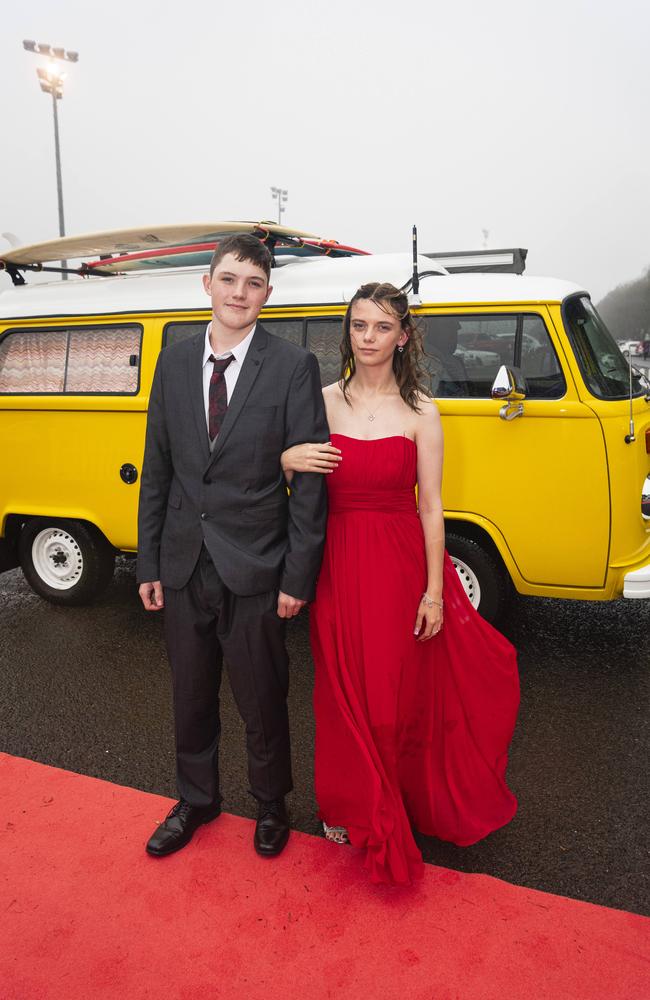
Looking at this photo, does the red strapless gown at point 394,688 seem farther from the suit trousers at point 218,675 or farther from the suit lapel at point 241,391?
the suit lapel at point 241,391

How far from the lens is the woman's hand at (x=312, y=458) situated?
2446 mm

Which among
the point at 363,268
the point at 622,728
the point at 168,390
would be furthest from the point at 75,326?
the point at 622,728

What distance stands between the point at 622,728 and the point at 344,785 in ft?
5.65

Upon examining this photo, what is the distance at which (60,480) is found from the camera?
4.97m

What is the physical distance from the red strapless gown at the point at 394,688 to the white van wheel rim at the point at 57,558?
3.04 meters

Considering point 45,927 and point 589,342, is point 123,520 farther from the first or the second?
point 589,342

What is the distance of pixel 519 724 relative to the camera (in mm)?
3760

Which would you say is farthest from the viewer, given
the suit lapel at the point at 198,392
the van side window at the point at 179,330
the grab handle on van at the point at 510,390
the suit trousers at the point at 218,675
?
the van side window at the point at 179,330

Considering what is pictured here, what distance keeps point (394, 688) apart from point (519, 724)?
1435mm

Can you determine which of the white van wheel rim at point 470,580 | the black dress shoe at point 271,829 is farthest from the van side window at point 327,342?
the black dress shoe at point 271,829

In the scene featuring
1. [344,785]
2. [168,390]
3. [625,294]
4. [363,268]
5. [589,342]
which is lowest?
[344,785]

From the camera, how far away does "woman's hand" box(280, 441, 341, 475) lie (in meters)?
2.45

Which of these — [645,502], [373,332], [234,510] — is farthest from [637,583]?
[234,510]

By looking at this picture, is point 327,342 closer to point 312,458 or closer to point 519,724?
point 312,458
